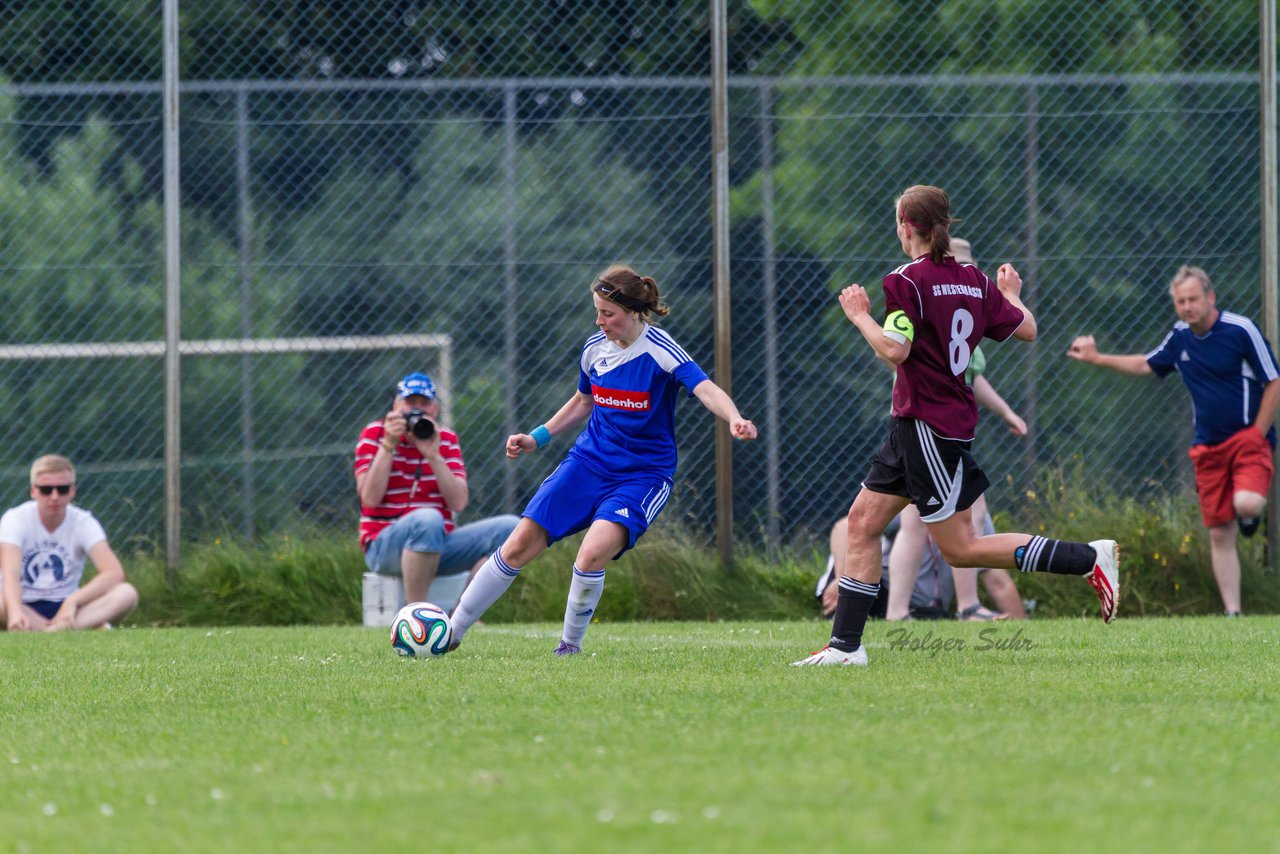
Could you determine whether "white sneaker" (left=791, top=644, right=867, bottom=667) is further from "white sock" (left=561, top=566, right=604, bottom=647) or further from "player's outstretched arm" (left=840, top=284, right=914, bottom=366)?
"player's outstretched arm" (left=840, top=284, right=914, bottom=366)

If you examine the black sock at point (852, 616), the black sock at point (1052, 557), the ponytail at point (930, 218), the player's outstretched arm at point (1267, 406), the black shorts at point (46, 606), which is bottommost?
the black shorts at point (46, 606)

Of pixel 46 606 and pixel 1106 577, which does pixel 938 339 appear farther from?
pixel 46 606

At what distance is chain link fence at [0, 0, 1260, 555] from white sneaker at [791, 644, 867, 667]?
4.49m

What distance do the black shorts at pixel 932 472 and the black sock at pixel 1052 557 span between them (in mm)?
280

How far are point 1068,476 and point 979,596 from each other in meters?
1.23

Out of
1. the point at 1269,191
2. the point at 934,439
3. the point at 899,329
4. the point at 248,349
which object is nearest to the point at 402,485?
the point at 248,349

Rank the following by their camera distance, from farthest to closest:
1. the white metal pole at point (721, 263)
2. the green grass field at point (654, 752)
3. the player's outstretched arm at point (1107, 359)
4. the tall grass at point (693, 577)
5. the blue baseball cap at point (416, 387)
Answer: the white metal pole at point (721, 263), the tall grass at point (693, 577), the blue baseball cap at point (416, 387), the player's outstretched arm at point (1107, 359), the green grass field at point (654, 752)

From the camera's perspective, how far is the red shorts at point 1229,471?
9406 mm

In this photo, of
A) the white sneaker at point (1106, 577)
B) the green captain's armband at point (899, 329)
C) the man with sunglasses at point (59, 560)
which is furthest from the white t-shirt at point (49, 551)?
the white sneaker at point (1106, 577)

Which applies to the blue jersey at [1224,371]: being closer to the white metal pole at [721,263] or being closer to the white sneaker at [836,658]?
the white metal pole at [721,263]

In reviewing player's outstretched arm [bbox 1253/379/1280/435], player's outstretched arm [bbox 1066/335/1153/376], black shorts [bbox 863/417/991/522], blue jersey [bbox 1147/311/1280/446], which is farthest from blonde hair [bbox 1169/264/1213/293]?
black shorts [bbox 863/417/991/522]

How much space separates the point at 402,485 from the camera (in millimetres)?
9469

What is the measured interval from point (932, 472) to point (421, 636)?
2132 mm

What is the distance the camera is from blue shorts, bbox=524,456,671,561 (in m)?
6.61
